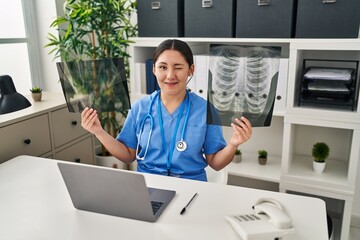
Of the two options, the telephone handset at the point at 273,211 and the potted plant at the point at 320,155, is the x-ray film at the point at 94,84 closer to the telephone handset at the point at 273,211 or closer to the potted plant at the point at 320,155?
the telephone handset at the point at 273,211

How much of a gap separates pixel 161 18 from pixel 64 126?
97cm

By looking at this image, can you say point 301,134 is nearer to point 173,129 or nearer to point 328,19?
point 328,19

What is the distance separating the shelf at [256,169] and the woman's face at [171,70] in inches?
41.9

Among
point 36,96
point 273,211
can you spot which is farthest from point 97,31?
point 273,211

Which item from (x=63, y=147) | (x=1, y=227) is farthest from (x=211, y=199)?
(x=63, y=147)

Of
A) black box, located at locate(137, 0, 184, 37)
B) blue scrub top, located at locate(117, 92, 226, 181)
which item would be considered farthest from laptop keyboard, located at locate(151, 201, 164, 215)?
black box, located at locate(137, 0, 184, 37)

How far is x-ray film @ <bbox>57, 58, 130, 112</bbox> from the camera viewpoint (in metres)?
1.41

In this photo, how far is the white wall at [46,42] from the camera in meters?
2.65

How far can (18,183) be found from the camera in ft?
4.37

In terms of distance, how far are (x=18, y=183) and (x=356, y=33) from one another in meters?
1.82

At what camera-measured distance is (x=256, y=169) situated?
91.8 inches

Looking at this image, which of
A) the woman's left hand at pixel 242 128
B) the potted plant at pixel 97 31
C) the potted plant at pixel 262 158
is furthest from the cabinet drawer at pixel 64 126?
the potted plant at pixel 262 158

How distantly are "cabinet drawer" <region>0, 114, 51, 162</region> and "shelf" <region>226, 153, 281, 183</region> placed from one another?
1213 millimetres

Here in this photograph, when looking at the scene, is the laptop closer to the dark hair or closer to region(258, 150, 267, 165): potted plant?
the dark hair
